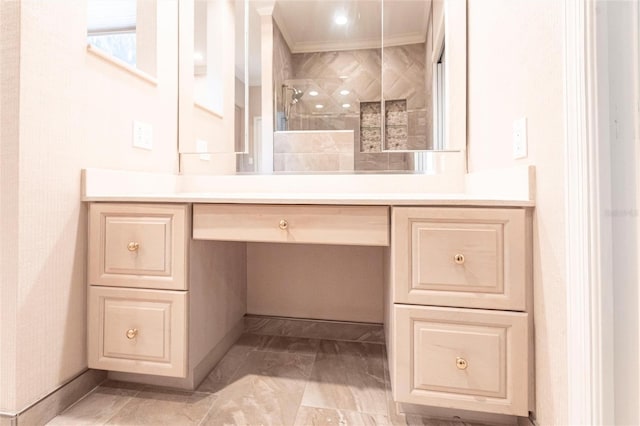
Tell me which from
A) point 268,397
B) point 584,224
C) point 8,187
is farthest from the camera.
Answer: point 268,397

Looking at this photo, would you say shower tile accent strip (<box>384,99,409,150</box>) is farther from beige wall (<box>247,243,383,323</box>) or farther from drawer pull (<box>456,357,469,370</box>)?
drawer pull (<box>456,357,469,370</box>)

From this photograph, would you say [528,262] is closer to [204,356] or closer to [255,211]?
[255,211]

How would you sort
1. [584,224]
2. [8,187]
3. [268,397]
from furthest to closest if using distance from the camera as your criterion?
[268,397]
[8,187]
[584,224]

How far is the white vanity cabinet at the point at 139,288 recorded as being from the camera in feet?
3.83

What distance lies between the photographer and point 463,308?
1001 mm

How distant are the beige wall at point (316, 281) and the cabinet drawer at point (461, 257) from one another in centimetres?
68

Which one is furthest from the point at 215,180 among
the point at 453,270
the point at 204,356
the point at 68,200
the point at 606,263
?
the point at 606,263

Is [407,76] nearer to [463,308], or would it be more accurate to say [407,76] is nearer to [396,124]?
[396,124]

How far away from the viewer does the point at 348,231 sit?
1111 millimetres

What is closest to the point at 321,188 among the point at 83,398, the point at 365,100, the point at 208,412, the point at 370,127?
the point at 370,127

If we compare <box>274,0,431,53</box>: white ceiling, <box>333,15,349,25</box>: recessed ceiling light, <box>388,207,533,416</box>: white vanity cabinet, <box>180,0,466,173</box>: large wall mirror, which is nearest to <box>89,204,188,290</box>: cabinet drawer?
<box>180,0,466,173</box>: large wall mirror

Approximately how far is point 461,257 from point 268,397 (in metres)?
0.86

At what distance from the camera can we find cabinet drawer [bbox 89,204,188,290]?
1.17 metres

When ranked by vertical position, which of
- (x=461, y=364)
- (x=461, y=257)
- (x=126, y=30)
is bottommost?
(x=461, y=364)
